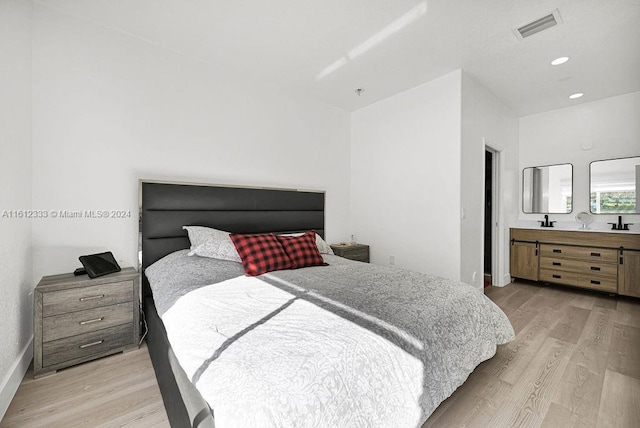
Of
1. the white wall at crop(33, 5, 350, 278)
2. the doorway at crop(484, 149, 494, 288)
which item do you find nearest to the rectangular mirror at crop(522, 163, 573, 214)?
the doorway at crop(484, 149, 494, 288)

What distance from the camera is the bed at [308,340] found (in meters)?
0.91

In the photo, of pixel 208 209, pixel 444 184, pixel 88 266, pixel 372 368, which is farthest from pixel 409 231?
pixel 88 266

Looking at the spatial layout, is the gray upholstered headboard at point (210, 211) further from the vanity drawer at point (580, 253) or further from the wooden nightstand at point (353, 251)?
the vanity drawer at point (580, 253)

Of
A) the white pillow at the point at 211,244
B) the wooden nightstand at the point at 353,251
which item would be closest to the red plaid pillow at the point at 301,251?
the white pillow at the point at 211,244

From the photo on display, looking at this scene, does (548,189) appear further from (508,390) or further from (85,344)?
(85,344)

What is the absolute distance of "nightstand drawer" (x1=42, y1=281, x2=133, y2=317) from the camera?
1831 mm

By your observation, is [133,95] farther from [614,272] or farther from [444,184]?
[614,272]

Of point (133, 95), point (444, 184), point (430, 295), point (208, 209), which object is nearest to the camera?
point (430, 295)

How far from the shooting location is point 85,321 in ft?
6.38

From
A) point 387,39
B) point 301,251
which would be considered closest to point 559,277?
point 301,251

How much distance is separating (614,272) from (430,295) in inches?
136

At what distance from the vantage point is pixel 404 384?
1.12 metres

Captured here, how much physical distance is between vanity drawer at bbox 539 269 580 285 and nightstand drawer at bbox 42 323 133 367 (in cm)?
498

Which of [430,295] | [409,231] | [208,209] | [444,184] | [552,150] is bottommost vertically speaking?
[430,295]
